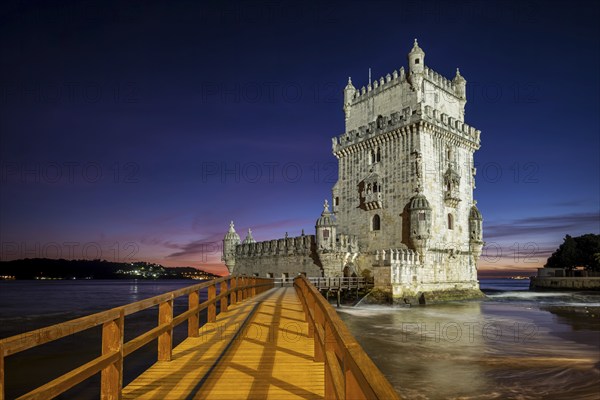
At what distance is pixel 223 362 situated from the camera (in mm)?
6672

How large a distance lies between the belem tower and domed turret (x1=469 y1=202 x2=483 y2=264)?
0.29 ft

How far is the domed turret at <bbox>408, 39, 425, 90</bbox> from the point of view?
120 ft

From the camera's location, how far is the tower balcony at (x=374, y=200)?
37125 millimetres

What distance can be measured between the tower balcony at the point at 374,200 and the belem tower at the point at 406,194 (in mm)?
87

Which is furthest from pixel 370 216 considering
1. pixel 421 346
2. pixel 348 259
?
pixel 421 346

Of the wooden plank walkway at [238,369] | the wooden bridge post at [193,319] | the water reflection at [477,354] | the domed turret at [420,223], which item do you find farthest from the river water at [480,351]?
the wooden bridge post at [193,319]

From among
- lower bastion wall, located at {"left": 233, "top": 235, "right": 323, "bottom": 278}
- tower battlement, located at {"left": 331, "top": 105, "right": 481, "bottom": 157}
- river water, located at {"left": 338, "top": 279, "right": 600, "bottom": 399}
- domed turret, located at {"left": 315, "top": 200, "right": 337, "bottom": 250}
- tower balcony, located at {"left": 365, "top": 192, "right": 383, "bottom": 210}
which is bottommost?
river water, located at {"left": 338, "top": 279, "right": 600, "bottom": 399}

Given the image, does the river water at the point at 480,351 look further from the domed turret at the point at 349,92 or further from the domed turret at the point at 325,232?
the domed turret at the point at 349,92

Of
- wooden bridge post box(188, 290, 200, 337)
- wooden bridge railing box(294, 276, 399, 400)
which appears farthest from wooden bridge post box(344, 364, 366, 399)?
wooden bridge post box(188, 290, 200, 337)

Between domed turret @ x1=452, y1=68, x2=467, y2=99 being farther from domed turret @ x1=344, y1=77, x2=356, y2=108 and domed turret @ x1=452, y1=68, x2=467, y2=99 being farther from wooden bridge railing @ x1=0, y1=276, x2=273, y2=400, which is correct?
wooden bridge railing @ x1=0, y1=276, x2=273, y2=400

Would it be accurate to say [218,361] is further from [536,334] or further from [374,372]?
[536,334]

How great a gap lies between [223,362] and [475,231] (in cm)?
3738

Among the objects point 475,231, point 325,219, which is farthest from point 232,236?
point 475,231

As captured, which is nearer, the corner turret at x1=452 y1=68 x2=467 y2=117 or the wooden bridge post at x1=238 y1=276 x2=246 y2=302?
the wooden bridge post at x1=238 y1=276 x2=246 y2=302
